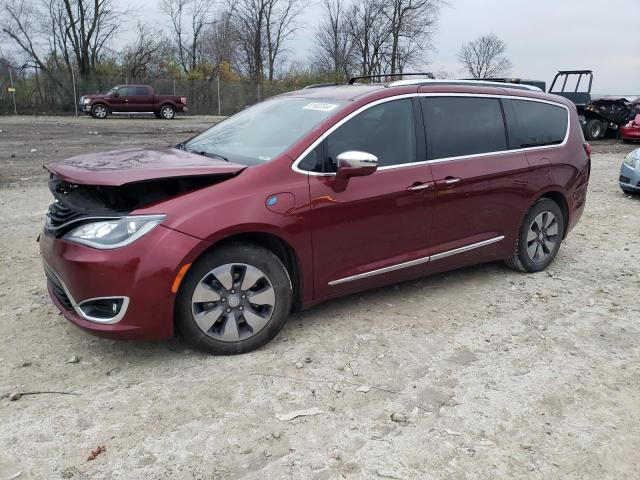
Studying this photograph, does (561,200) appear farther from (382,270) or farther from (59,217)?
(59,217)

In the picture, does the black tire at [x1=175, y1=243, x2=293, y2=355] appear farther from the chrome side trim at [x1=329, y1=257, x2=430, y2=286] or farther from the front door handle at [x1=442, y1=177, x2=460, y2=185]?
the front door handle at [x1=442, y1=177, x2=460, y2=185]

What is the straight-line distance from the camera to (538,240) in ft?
17.2

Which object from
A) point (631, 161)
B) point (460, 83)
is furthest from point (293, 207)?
point (631, 161)

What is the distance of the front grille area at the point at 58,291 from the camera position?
136 inches

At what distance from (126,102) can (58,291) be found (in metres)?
25.7

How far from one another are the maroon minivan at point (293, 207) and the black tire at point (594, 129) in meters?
16.5

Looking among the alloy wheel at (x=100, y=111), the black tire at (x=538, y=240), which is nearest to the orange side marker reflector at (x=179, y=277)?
the black tire at (x=538, y=240)

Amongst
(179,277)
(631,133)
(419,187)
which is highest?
(419,187)

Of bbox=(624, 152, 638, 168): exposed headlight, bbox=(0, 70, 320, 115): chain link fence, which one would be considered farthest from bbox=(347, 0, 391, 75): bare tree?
bbox=(624, 152, 638, 168): exposed headlight

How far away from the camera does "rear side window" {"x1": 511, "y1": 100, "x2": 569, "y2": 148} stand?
4992mm

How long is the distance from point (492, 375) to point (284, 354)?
4.28 feet

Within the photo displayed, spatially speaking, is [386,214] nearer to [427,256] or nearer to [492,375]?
[427,256]

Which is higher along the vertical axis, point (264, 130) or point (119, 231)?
point (264, 130)

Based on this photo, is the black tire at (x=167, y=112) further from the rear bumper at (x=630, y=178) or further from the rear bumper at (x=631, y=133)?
the rear bumper at (x=630, y=178)
